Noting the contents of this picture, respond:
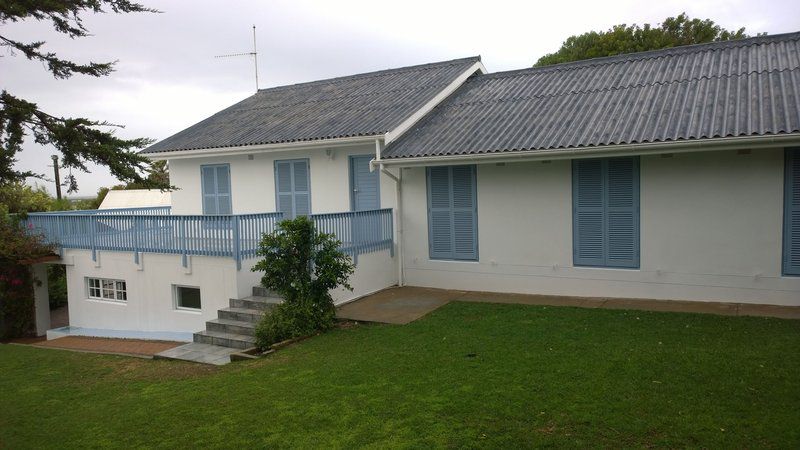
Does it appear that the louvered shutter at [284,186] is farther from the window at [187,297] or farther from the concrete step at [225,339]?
the concrete step at [225,339]

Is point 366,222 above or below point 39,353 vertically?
above

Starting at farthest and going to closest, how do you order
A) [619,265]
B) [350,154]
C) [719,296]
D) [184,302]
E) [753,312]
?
[350,154] → [184,302] → [619,265] → [719,296] → [753,312]

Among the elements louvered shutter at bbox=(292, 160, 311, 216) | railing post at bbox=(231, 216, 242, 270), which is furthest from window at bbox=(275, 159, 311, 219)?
railing post at bbox=(231, 216, 242, 270)

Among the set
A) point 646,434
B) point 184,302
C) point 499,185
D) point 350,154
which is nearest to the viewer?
point 646,434

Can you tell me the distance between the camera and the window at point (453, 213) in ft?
41.6

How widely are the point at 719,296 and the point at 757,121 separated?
290 cm

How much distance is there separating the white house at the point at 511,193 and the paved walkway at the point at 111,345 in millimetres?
554

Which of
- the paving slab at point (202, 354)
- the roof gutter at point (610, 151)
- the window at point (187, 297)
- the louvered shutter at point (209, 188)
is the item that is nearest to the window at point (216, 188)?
the louvered shutter at point (209, 188)

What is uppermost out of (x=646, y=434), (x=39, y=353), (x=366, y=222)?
(x=366, y=222)

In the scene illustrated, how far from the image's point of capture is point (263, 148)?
48.5 feet

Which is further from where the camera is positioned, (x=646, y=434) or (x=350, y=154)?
(x=350, y=154)

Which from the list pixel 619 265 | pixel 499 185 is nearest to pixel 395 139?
pixel 499 185

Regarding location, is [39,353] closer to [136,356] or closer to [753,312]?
[136,356]

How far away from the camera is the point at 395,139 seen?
13531mm
